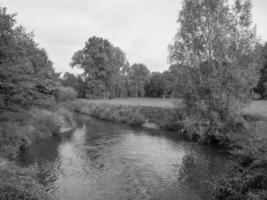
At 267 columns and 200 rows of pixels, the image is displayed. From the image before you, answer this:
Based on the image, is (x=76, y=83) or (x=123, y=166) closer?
(x=123, y=166)

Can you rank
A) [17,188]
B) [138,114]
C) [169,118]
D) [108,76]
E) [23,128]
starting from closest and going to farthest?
[17,188], [23,128], [169,118], [138,114], [108,76]

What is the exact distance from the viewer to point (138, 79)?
59.6m

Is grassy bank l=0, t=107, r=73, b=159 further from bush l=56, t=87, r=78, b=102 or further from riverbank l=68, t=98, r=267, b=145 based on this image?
riverbank l=68, t=98, r=267, b=145

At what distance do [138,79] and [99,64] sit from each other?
472 inches

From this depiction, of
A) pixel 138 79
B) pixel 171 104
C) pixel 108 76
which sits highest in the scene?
pixel 108 76

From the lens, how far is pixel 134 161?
1245 cm

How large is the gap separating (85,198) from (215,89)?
11610 millimetres

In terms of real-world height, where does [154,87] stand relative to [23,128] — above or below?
above

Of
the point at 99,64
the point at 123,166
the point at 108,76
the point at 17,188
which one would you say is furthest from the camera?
the point at 108,76

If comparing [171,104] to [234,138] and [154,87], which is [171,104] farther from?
[154,87]

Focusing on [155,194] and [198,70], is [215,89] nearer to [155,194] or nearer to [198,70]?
[198,70]

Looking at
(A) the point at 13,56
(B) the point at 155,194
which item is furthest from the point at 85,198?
(A) the point at 13,56

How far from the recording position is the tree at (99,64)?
5212 centimetres

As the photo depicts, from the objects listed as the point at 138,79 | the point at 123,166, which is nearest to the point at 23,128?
the point at 123,166
